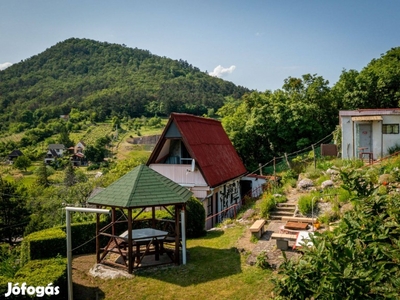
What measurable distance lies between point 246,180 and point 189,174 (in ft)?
29.1

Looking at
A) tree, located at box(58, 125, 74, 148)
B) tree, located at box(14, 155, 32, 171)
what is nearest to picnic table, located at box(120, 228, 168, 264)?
tree, located at box(14, 155, 32, 171)

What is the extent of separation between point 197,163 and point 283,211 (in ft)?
17.4

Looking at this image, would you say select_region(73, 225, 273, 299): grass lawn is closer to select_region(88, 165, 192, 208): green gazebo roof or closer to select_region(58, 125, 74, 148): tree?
select_region(88, 165, 192, 208): green gazebo roof

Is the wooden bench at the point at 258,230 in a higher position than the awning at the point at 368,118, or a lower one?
lower

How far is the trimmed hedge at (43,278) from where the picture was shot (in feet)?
26.5

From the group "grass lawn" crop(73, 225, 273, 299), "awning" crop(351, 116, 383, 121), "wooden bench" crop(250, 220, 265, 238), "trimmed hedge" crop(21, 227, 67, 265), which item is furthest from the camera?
"awning" crop(351, 116, 383, 121)

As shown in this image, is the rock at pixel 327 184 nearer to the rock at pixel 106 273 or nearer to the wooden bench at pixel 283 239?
the wooden bench at pixel 283 239

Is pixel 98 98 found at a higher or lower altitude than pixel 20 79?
lower

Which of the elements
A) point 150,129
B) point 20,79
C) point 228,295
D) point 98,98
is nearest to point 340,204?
point 228,295

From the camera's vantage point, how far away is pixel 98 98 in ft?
395

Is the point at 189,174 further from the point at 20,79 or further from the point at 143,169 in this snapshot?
the point at 20,79

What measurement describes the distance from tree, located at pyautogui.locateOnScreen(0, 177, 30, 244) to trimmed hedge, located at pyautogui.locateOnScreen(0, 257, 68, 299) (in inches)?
899

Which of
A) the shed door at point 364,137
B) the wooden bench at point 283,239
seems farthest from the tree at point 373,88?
the wooden bench at point 283,239

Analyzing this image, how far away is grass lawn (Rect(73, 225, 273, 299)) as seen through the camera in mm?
9055
